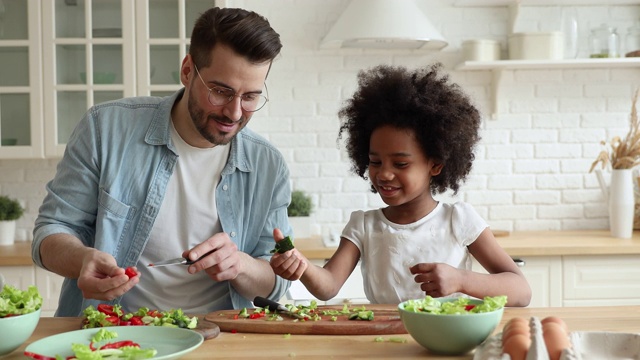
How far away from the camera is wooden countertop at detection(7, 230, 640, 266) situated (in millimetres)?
3533

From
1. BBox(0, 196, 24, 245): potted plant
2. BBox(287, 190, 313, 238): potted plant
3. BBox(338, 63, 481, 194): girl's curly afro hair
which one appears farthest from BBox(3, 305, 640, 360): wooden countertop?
BBox(0, 196, 24, 245): potted plant

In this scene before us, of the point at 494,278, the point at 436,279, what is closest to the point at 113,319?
the point at 436,279

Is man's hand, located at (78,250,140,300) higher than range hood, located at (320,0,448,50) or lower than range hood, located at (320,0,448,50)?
lower

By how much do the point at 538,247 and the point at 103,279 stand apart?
2.35m

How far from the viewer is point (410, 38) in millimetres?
3635

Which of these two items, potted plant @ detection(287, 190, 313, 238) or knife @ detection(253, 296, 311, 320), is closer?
knife @ detection(253, 296, 311, 320)

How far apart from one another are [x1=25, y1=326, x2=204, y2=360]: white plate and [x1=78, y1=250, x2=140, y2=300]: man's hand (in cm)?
14

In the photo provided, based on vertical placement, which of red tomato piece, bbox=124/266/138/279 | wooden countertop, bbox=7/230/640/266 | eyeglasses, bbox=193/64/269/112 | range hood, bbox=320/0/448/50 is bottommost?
wooden countertop, bbox=7/230/640/266

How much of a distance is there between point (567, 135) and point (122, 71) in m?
2.30

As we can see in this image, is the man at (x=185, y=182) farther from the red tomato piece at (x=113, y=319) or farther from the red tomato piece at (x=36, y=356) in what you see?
the red tomato piece at (x=36, y=356)

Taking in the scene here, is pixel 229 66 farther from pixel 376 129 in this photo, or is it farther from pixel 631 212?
pixel 631 212

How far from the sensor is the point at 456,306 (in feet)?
4.99

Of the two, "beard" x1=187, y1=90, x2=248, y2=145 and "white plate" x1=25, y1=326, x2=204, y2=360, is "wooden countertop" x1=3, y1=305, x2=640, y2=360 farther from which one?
"beard" x1=187, y1=90, x2=248, y2=145

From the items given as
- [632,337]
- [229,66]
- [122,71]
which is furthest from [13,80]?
[632,337]
